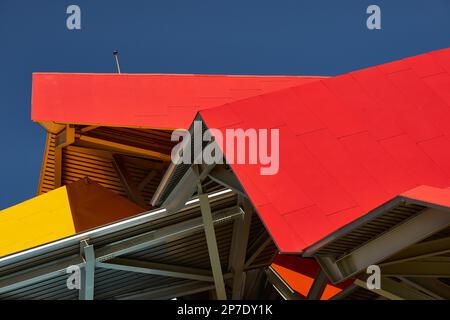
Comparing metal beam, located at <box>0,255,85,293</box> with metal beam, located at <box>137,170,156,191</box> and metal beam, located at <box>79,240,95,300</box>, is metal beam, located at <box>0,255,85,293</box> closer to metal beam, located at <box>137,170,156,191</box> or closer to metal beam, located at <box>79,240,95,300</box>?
metal beam, located at <box>79,240,95,300</box>

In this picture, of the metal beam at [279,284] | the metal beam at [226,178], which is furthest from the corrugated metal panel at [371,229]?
the metal beam at [279,284]

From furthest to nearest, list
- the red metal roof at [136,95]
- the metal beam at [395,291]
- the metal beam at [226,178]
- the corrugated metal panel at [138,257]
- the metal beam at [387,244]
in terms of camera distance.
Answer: the red metal roof at [136,95] → the corrugated metal panel at [138,257] → the metal beam at [226,178] → the metal beam at [395,291] → the metal beam at [387,244]

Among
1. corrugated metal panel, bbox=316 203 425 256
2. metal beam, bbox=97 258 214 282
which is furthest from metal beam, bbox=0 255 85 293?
corrugated metal panel, bbox=316 203 425 256

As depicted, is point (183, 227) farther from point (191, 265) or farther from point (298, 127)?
point (298, 127)

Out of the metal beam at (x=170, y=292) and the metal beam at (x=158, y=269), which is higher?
the metal beam at (x=158, y=269)

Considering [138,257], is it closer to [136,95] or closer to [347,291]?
[347,291]

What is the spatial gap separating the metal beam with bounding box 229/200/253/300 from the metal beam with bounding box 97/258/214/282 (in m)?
0.65

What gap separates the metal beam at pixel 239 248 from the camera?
18156 millimetres

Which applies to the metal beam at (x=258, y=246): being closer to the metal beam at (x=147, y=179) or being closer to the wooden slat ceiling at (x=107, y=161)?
the wooden slat ceiling at (x=107, y=161)

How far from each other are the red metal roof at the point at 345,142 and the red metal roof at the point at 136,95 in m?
7.74

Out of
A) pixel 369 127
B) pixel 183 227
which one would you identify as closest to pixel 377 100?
pixel 369 127

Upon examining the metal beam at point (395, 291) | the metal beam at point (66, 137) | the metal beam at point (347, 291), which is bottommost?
the metal beam at point (347, 291)

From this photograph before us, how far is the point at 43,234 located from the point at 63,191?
1766 mm

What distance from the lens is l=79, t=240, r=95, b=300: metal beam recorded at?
16141 millimetres
